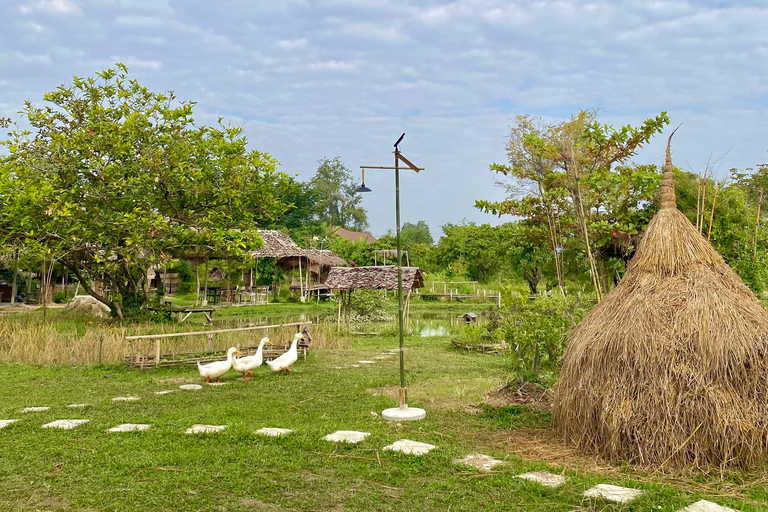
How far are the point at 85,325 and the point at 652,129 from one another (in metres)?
13.4

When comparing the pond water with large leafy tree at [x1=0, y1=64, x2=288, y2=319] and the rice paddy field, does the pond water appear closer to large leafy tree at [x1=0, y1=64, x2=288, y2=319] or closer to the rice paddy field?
large leafy tree at [x1=0, y1=64, x2=288, y2=319]

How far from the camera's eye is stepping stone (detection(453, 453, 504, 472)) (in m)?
4.92

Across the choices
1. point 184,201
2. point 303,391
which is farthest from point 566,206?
point 184,201

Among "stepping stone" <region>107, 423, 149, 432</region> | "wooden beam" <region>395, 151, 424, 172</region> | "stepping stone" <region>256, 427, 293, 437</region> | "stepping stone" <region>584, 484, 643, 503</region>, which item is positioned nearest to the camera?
"stepping stone" <region>584, 484, 643, 503</region>

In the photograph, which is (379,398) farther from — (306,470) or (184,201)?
(184,201)

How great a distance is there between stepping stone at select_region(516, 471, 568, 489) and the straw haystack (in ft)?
2.14

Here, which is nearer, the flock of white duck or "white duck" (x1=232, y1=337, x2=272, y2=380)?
the flock of white duck

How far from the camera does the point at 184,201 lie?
654 inches

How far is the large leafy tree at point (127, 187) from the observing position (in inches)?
560

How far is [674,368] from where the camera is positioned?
486cm

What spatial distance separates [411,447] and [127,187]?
1182 cm

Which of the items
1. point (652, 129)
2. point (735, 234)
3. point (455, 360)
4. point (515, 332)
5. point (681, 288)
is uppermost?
point (652, 129)

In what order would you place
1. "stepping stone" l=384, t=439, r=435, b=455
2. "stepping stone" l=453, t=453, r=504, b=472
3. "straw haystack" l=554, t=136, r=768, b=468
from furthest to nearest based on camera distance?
"stepping stone" l=384, t=439, r=435, b=455 → "stepping stone" l=453, t=453, r=504, b=472 → "straw haystack" l=554, t=136, r=768, b=468

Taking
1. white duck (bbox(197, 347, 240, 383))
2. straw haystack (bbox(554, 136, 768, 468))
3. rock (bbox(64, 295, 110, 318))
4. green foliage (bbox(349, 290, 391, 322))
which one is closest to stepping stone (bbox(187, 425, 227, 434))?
white duck (bbox(197, 347, 240, 383))
